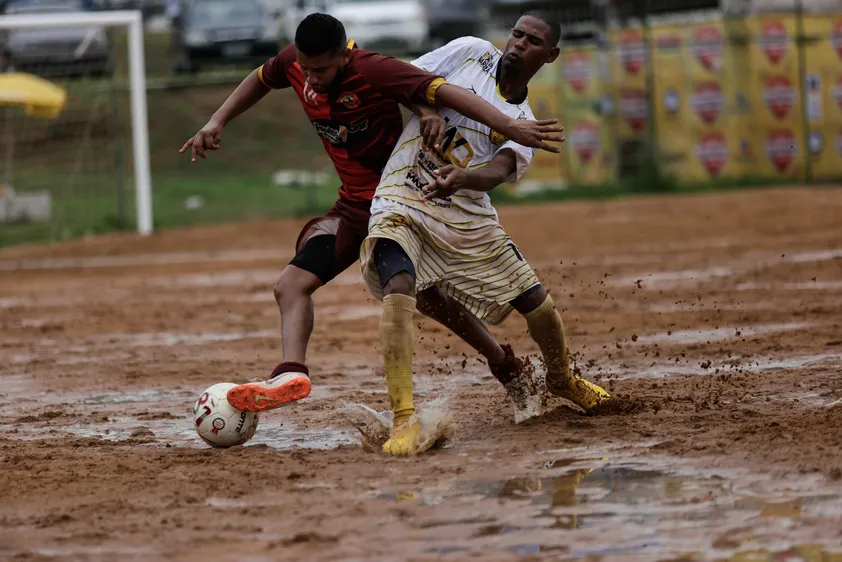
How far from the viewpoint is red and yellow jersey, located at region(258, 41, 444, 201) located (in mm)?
5643

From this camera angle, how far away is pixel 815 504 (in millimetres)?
4359

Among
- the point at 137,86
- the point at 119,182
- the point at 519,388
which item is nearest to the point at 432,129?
the point at 519,388

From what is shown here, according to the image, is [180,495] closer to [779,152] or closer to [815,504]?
[815,504]

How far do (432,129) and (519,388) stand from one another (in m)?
1.41

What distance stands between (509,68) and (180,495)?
2265mm

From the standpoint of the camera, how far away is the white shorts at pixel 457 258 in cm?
566

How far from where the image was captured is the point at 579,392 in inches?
244

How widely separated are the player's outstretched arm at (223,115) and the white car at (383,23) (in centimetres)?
1674

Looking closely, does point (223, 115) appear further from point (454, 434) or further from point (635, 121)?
point (635, 121)

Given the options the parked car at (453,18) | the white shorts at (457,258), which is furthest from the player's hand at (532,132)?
the parked car at (453,18)

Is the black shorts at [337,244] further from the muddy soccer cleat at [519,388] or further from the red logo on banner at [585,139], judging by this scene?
the red logo on banner at [585,139]

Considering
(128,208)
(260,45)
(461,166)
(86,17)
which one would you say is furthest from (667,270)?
(260,45)

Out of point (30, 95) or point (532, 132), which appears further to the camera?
point (30, 95)

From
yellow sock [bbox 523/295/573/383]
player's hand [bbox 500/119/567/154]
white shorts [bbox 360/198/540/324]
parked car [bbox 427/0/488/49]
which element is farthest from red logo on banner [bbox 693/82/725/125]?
player's hand [bbox 500/119/567/154]
